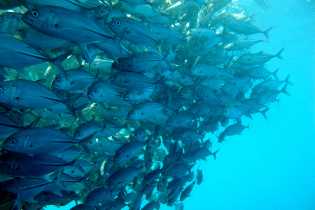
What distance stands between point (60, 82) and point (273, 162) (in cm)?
6680

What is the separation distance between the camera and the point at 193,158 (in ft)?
16.6

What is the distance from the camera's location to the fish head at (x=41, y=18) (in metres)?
1.84

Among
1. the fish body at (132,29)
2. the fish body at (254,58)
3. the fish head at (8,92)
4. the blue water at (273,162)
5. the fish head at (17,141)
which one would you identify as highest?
the fish body at (254,58)

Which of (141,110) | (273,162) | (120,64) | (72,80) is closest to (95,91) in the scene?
(72,80)

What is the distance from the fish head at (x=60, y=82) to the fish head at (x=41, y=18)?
910 millimetres

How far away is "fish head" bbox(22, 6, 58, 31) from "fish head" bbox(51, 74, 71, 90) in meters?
0.91

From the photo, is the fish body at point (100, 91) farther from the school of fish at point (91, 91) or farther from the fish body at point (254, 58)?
the fish body at point (254, 58)

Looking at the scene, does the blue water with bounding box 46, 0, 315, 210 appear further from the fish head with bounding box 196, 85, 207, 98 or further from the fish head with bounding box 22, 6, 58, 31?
the fish head with bounding box 22, 6, 58, 31

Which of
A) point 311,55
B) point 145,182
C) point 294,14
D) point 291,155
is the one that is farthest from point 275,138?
point 145,182

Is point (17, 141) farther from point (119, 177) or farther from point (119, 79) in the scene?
point (119, 177)

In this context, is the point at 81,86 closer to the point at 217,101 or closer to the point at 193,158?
the point at 217,101

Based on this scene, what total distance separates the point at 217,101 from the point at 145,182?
10.4ft

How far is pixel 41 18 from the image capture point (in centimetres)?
186

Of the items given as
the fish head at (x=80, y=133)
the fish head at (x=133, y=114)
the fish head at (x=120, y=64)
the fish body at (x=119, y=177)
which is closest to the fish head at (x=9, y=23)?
the fish head at (x=120, y=64)
